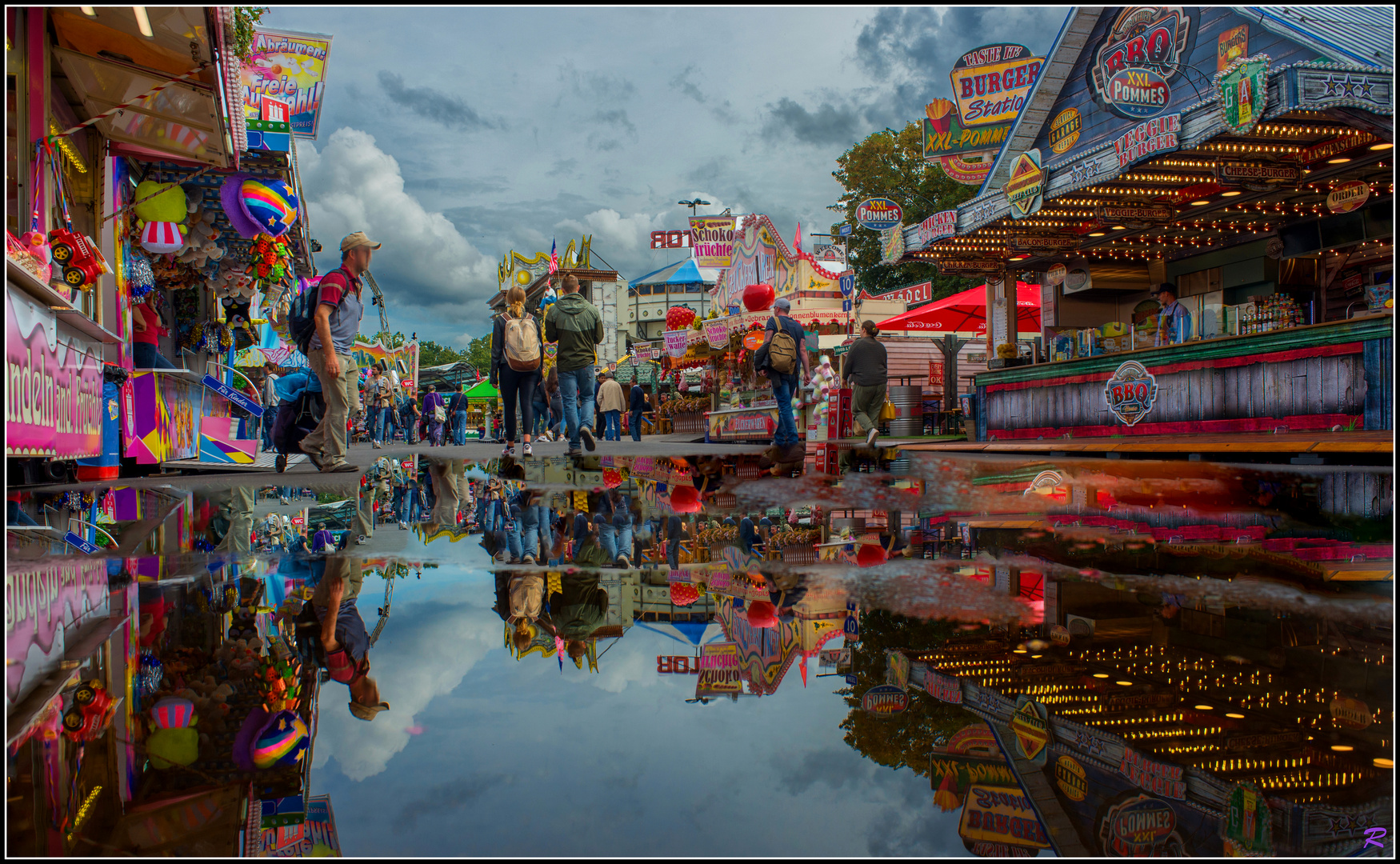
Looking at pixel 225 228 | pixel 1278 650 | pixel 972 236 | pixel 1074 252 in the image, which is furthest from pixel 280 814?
pixel 1074 252

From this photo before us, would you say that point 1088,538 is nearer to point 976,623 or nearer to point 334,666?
point 976,623

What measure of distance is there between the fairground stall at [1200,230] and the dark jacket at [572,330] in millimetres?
7161

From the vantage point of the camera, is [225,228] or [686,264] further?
[686,264]

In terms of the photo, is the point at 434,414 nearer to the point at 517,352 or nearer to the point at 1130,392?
the point at 517,352

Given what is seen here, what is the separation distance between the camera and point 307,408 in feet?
31.9

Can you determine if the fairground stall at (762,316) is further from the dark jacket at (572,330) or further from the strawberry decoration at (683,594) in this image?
the strawberry decoration at (683,594)

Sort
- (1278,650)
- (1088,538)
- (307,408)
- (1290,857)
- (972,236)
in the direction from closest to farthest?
(1290,857) < (1278,650) < (1088,538) < (307,408) < (972,236)

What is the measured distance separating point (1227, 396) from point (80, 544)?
486 inches

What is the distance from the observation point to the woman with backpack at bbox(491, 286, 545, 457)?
1094cm

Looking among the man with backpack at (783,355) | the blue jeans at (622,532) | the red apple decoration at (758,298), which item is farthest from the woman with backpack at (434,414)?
the blue jeans at (622,532)

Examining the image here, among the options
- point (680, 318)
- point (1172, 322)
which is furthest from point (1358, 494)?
point (680, 318)

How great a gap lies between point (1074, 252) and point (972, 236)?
234cm

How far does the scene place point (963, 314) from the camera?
22.0 m

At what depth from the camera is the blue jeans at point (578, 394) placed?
37.9ft
